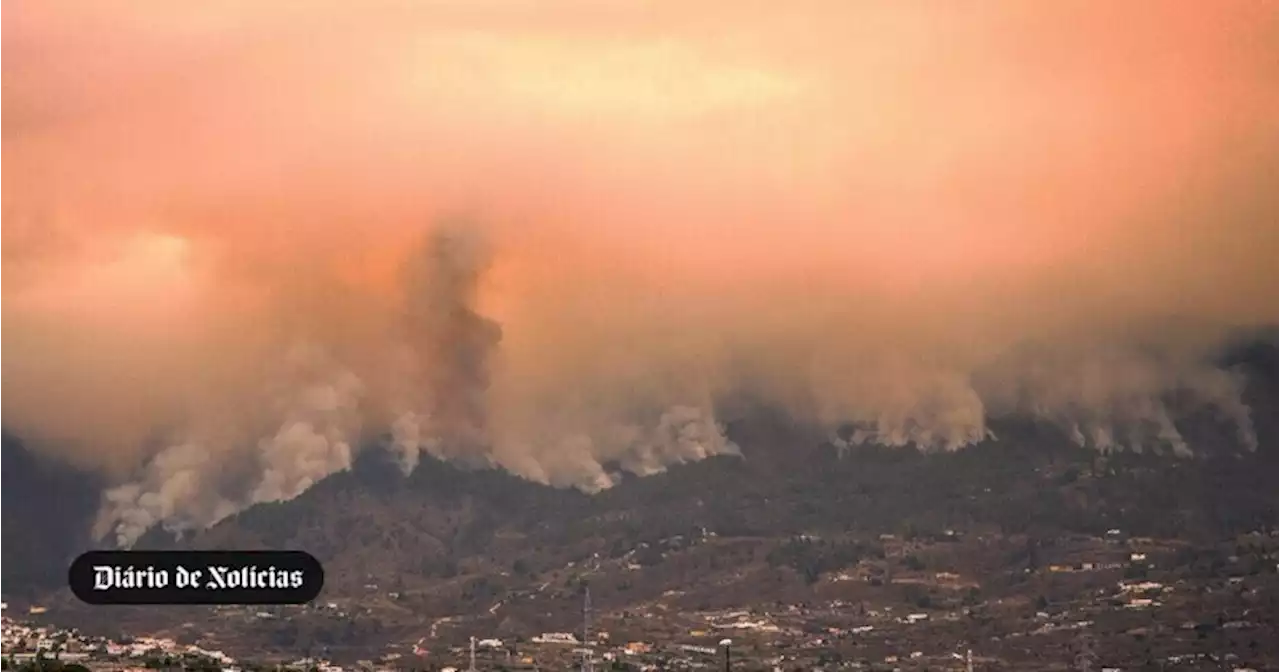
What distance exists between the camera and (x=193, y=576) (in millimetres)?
71125

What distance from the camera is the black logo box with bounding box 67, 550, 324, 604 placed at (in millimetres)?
70000

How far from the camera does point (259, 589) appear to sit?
239 ft

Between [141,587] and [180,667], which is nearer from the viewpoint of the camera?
[141,587]

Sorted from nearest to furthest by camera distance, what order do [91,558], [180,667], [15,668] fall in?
[91,558], [15,668], [180,667]

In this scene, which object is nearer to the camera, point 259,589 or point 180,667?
point 259,589

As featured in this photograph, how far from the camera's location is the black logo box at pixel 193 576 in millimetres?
70000

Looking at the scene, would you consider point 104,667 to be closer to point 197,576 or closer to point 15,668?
point 15,668

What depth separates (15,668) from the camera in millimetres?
148875

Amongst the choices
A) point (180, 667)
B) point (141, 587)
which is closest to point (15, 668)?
point (180, 667)

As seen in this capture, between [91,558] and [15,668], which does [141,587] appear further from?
[15,668]

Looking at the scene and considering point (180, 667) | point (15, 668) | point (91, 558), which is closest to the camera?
point (91, 558)

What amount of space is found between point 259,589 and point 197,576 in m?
2.63

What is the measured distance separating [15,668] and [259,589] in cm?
8497

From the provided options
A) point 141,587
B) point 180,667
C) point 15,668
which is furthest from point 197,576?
point 180,667
